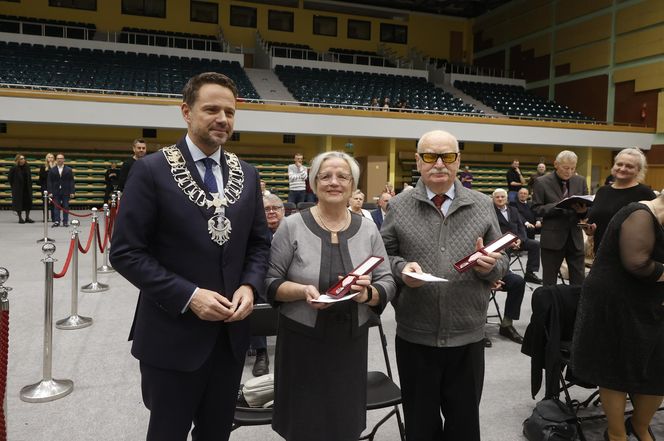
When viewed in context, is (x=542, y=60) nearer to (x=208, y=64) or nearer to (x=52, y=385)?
(x=208, y=64)

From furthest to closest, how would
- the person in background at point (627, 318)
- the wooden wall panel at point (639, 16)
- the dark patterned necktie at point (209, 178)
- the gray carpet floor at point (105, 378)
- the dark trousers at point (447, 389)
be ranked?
the wooden wall panel at point (639, 16), the gray carpet floor at point (105, 378), the person in background at point (627, 318), the dark trousers at point (447, 389), the dark patterned necktie at point (209, 178)

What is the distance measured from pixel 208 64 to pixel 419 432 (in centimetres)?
1880

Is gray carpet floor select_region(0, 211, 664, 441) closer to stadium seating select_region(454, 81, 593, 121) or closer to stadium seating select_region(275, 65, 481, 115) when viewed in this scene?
stadium seating select_region(275, 65, 481, 115)

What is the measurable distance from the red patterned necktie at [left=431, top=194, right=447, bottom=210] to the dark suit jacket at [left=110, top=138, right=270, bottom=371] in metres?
0.88

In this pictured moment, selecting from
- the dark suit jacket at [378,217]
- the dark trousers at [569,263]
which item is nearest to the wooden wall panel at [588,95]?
the dark suit jacket at [378,217]

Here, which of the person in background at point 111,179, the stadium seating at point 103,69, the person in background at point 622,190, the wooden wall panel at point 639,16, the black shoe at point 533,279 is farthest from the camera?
the wooden wall panel at point 639,16

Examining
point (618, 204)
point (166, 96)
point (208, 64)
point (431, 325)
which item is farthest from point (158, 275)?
point (208, 64)

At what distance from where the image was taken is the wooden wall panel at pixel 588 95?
19.3 meters

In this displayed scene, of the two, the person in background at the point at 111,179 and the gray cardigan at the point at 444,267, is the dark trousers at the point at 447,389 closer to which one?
the gray cardigan at the point at 444,267

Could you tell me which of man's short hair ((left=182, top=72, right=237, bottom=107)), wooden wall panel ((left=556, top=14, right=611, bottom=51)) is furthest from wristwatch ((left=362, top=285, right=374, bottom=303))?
wooden wall panel ((left=556, top=14, right=611, bottom=51))

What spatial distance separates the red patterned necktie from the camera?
218cm

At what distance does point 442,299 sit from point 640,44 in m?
20.0

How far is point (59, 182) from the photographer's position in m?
10.8

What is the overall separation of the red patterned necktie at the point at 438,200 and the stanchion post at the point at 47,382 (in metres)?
2.56
